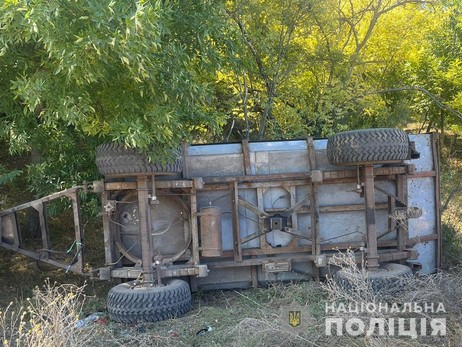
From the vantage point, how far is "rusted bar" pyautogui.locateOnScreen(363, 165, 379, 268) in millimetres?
5250

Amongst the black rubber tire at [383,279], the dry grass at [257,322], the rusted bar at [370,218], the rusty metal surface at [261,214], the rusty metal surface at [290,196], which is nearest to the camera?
the dry grass at [257,322]

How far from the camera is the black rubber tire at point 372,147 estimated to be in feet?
16.6

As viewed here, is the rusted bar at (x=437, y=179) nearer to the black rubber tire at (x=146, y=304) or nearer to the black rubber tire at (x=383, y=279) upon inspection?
the black rubber tire at (x=383, y=279)

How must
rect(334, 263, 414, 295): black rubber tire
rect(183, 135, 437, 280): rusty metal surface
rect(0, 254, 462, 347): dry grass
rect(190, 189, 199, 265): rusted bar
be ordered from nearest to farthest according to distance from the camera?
rect(0, 254, 462, 347): dry grass
rect(334, 263, 414, 295): black rubber tire
rect(190, 189, 199, 265): rusted bar
rect(183, 135, 437, 280): rusty metal surface

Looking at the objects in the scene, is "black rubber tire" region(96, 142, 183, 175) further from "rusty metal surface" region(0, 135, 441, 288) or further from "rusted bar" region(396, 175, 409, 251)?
"rusted bar" region(396, 175, 409, 251)

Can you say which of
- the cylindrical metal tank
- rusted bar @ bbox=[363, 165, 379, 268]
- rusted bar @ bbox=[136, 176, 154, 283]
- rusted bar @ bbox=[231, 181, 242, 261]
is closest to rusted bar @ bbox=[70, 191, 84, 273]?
rusted bar @ bbox=[136, 176, 154, 283]

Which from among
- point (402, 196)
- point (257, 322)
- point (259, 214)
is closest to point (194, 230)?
point (259, 214)

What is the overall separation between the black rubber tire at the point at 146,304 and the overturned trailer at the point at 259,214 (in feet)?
0.68

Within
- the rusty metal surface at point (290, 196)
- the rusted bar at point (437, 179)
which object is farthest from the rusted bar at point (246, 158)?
the rusted bar at point (437, 179)

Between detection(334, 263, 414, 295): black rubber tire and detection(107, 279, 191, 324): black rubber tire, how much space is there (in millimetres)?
1620

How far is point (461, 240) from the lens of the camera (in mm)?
7070

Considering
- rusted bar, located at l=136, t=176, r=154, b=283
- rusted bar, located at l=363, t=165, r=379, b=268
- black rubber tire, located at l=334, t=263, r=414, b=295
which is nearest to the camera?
black rubber tire, located at l=334, t=263, r=414, b=295

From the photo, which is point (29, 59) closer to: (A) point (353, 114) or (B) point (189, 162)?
(B) point (189, 162)

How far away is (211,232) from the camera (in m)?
5.34
